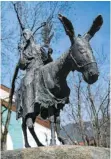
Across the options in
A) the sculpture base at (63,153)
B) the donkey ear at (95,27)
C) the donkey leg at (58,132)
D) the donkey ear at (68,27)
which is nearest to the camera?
the sculpture base at (63,153)

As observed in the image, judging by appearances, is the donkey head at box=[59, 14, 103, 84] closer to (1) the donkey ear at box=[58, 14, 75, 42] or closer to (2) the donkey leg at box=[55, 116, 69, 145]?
(1) the donkey ear at box=[58, 14, 75, 42]

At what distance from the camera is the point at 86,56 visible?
220 inches

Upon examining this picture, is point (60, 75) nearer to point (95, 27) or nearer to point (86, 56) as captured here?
point (86, 56)

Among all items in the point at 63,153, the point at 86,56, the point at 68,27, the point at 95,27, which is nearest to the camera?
the point at 63,153

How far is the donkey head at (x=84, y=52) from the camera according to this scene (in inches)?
218

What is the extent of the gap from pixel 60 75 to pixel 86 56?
62 centimetres

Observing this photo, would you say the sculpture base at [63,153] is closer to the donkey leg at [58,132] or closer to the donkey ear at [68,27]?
the donkey leg at [58,132]

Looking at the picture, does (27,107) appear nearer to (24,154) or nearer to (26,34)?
(24,154)

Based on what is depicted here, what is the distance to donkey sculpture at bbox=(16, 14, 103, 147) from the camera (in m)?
5.62

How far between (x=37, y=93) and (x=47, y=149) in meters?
1.13

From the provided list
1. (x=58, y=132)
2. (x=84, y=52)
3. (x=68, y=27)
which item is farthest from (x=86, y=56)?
(x=58, y=132)

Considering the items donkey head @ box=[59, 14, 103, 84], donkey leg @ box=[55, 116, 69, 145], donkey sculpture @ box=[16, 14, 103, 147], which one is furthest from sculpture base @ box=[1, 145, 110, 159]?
donkey head @ box=[59, 14, 103, 84]

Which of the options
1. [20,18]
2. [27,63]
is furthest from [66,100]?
[20,18]

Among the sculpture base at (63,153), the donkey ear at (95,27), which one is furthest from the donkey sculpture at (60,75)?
the sculpture base at (63,153)
